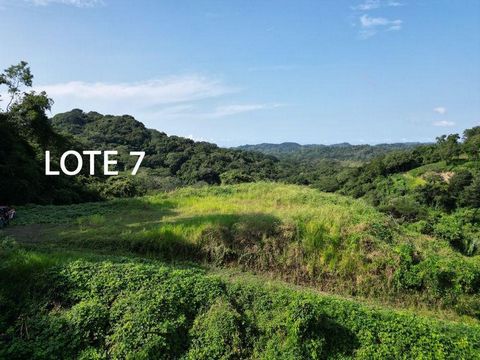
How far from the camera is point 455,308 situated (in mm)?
8039

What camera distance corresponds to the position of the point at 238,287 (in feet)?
24.7

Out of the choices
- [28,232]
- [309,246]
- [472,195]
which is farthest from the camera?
[472,195]

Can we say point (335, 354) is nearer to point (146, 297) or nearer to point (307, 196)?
point (146, 297)

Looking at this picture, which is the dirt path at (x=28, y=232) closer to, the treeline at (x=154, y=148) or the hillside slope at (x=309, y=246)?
the hillside slope at (x=309, y=246)

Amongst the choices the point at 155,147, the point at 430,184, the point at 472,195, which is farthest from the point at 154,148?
the point at 472,195

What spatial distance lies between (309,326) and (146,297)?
306cm

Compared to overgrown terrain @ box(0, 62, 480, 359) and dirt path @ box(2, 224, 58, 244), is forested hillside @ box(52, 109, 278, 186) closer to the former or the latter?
dirt path @ box(2, 224, 58, 244)

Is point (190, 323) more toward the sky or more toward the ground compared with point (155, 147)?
more toward the ground

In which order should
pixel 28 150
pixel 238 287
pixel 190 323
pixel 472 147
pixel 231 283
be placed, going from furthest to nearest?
pixel 472 147
pixel 28 150
pixel 231 283
pixel 238 287
pixel 190 323

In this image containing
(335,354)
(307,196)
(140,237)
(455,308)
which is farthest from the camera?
(307,196)

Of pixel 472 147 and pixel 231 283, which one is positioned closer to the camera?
pixel 231 283

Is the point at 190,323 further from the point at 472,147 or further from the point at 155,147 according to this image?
the point at 472,147

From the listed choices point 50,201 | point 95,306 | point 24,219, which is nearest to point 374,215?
point 95,306

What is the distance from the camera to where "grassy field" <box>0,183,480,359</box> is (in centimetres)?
654
